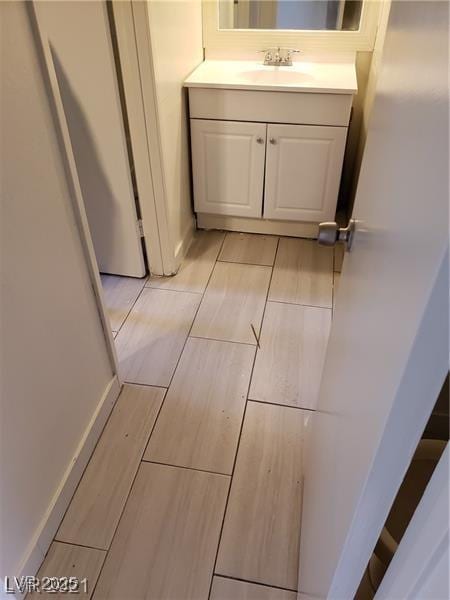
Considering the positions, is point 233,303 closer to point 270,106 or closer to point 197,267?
point 197,267

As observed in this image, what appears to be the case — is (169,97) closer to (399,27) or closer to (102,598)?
(399,27)

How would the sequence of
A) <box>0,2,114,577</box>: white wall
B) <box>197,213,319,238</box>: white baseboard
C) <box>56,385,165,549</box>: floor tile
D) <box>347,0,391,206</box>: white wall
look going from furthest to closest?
1. <box>197,213,319,238</box>: white baseboard
2. <box>347,0,391,206</box>: white wall
3. <box>56,385,165,549</box>: floor tile
4. <box>0,2,114,577</box>: white wall

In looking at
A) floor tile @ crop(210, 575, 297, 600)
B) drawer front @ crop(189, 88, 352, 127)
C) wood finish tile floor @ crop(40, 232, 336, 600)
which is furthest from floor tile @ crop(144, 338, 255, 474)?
drawer front @ crop(189, 88, 352, 127)

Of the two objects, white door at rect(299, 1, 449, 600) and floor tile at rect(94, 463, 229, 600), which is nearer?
white door at rect(299, 1, 449, 600)

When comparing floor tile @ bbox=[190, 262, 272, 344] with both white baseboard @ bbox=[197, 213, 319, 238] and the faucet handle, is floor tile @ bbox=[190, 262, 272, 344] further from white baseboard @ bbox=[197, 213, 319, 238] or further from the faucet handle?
the faucet handle

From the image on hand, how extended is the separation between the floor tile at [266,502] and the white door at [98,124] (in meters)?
1.03

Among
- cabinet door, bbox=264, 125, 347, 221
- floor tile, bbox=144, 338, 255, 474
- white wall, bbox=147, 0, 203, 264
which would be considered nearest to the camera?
floor tile, bbox=144, 338, 255, 474

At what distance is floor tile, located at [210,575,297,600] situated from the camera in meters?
1.19

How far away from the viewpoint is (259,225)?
262 centimetres

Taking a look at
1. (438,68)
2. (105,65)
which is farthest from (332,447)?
(105,65)

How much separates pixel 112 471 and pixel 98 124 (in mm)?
1325

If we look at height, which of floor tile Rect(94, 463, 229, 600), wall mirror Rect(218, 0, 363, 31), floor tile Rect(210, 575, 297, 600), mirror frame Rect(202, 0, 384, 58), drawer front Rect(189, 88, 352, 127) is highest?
wall mirror Rect(218, 0, 363, 31)

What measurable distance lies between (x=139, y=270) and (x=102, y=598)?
1.42 meters

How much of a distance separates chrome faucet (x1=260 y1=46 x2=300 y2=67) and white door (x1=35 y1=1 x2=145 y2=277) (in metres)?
1.00
